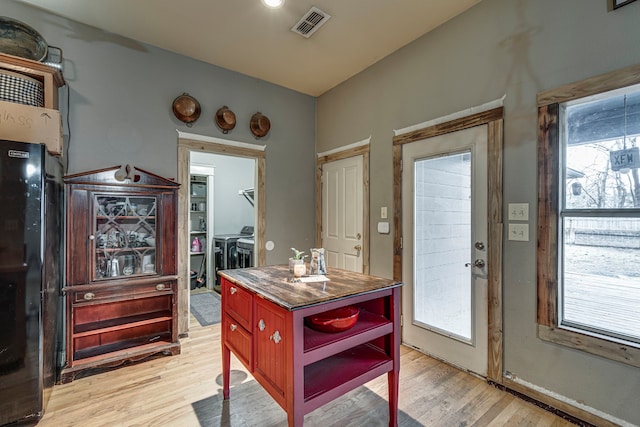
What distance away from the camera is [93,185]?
2455 mm

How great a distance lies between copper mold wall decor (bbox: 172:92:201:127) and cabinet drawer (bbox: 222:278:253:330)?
6.51 feet

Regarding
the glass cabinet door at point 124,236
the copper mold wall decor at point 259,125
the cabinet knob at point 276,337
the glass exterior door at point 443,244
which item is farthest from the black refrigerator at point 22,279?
the glass exterior door at point 443,244

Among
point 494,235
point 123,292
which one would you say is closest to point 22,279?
point 123,292

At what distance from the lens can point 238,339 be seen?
6.12 feet

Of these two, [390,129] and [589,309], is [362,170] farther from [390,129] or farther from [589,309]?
[589,309]

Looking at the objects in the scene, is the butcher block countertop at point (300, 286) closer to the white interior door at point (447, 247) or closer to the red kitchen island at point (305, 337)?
the red kitchen island at point (305, 337)

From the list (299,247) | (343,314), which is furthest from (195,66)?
(343,314)

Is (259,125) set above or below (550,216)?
above

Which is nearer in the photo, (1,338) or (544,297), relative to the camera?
(1,338)

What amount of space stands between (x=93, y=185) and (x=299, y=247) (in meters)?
2.40

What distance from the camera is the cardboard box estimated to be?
6.33 feet

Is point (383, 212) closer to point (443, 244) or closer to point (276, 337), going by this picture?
point (443, 244)

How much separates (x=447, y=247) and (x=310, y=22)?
7.76 ft

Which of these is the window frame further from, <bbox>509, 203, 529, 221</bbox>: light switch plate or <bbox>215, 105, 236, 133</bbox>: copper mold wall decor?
<bbox>215, 105, 236, 133</bbox>: copper mold wall decor
